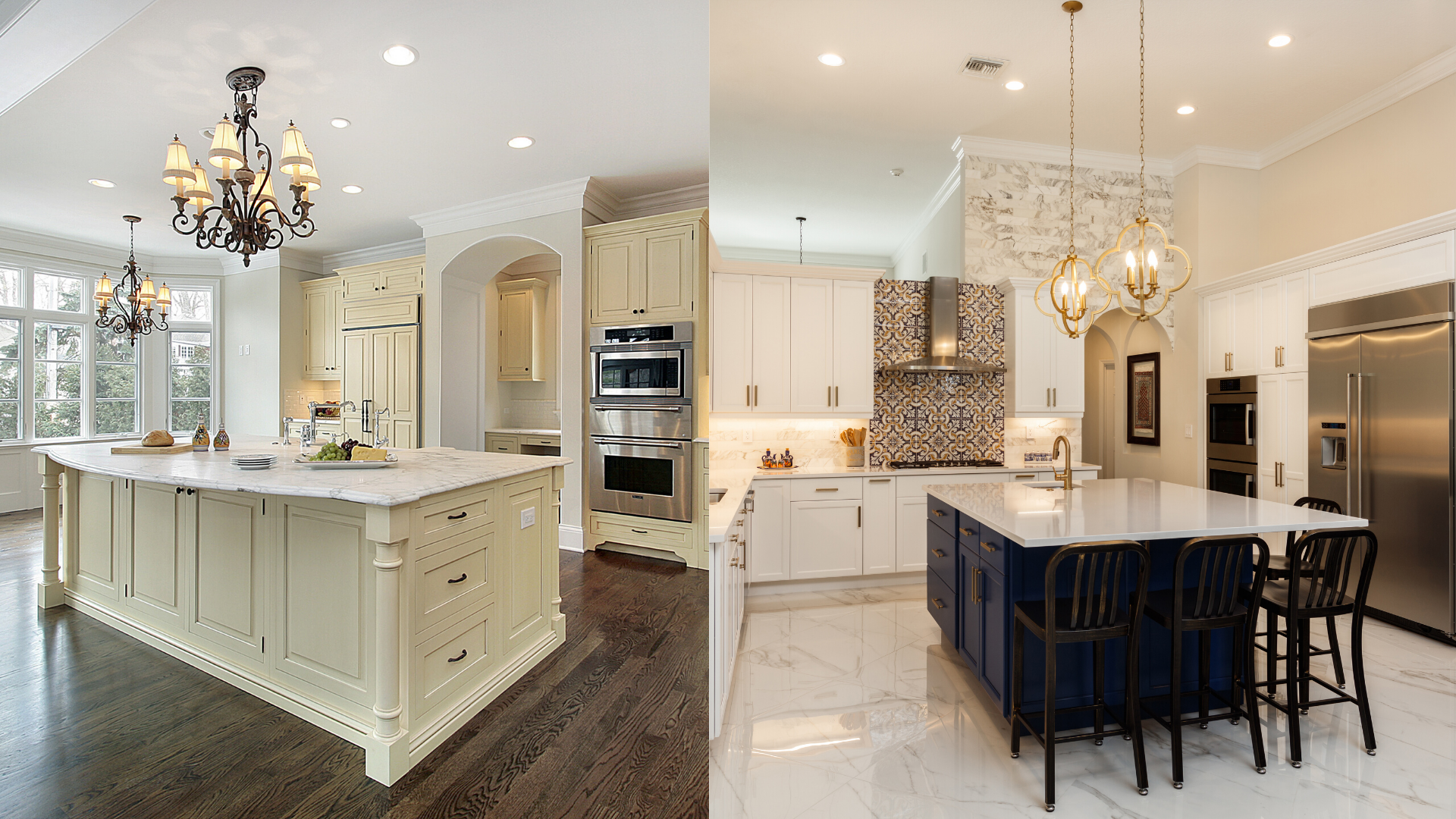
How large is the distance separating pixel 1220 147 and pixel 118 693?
6.74 m

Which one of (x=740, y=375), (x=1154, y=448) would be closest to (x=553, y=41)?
(x=740, y=375)

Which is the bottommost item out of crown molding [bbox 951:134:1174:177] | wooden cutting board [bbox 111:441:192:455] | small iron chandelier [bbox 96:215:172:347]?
wooden cutting board [bbox 111:441:192:455]

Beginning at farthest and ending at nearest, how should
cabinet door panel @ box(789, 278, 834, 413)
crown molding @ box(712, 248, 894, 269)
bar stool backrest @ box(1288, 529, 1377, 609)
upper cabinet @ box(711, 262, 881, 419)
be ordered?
1. crown molding @ box(712, 248, 894, 269)
2. cabinet door panel @ box(789, 278, 834, 413)
3. upper cabinet @ box(711, 262, 881, 419)
4. bar stool backrest @ box(1288, 529, 1377, 609)

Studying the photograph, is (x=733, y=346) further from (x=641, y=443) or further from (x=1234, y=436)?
(x=1234, y=436)

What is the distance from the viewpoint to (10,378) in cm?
176

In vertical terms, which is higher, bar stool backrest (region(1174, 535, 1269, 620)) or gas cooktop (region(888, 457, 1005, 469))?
gas cooktop (region(888, 457, 1005, 469))

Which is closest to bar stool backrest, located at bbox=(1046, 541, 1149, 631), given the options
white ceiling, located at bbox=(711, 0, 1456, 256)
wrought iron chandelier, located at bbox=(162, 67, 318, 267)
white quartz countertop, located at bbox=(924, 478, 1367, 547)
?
white quartz countertop, located at bbox=(924, 478, 1367, 547)

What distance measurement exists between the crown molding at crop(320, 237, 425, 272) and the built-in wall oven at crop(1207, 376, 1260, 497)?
4.93 metres

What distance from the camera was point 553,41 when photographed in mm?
2539

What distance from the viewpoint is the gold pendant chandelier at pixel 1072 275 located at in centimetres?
298

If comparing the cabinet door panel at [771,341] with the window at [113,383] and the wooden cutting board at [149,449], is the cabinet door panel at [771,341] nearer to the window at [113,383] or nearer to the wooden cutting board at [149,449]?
the wooden cutting board at [149,449]

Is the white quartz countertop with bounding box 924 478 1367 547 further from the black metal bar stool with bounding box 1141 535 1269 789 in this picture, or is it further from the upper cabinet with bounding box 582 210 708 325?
the upper cabinet with bounding box 582 210 708 325

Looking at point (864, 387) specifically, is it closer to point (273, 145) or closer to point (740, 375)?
point (740, 375)

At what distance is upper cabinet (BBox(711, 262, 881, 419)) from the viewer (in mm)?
4207
